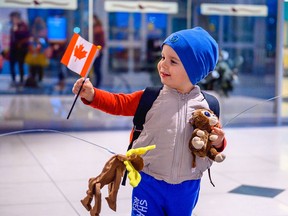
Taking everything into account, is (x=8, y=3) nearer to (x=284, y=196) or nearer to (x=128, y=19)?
(x=128, y=19)

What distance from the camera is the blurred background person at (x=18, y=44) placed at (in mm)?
9578

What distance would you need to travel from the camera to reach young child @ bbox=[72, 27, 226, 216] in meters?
2.67

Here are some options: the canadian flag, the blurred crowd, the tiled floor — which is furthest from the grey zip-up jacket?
the blurred crowd

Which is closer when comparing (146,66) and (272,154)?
(272,154)

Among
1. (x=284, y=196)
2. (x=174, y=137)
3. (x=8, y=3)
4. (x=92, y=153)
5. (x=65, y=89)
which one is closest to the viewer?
(x=174, y=137)

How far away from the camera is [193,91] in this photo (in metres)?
2.80

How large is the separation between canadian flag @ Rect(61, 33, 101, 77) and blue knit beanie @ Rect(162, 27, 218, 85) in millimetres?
365

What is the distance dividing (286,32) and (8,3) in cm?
514

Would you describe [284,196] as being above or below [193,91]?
below

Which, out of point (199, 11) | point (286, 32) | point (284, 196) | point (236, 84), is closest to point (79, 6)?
point (199, 11)

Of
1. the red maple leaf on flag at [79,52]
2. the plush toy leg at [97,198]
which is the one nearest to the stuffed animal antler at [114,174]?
the plush toy leg at [97,198]

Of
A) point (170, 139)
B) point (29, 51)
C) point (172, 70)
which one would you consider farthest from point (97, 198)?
point (29, 51)

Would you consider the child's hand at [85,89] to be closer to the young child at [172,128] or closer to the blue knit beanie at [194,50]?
the young child at [172,128]

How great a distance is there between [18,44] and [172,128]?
747 centimetres
